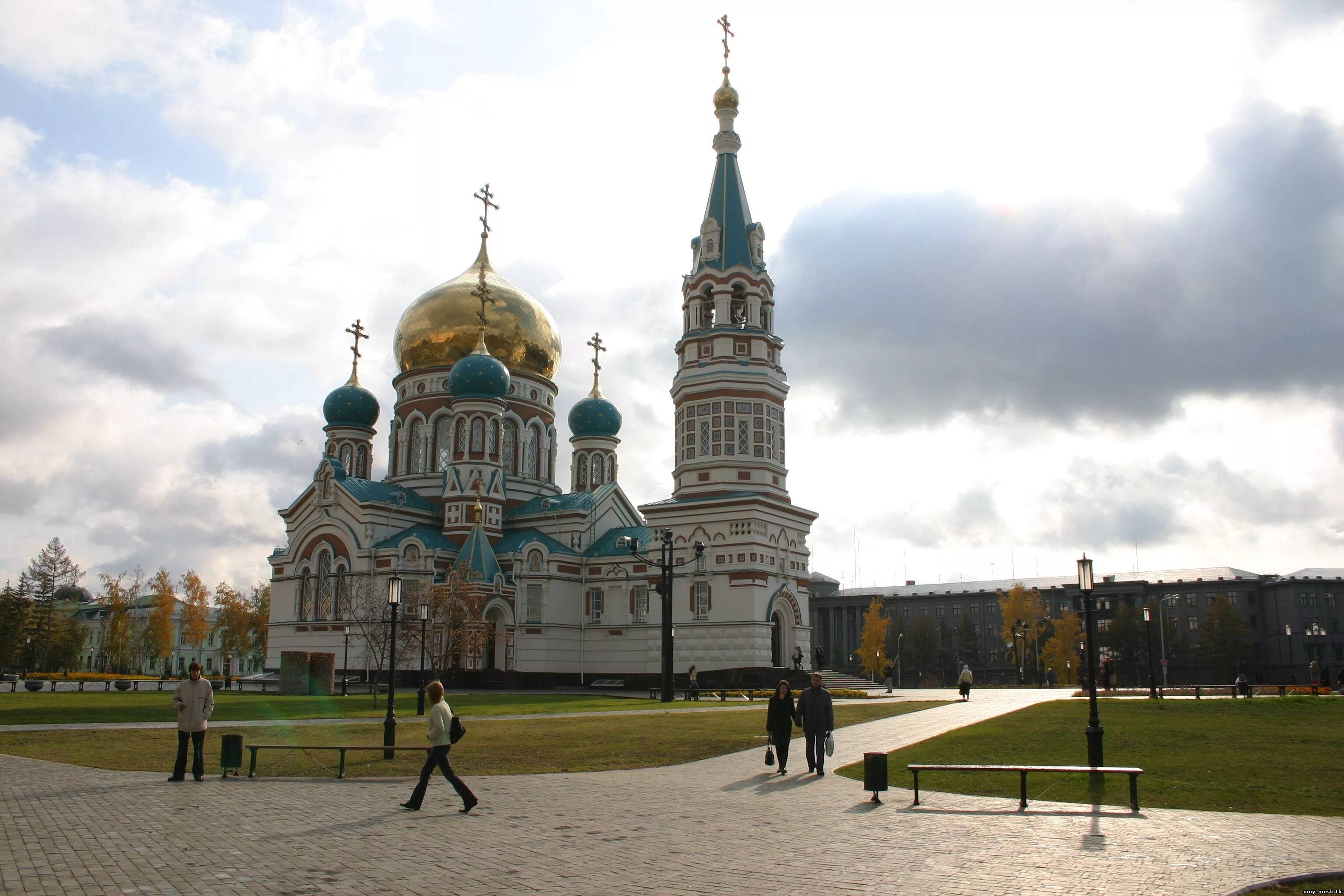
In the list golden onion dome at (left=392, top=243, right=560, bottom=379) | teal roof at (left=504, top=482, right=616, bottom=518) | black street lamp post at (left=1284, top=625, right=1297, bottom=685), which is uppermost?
golden onion dome at (left=392, top=243, right=560, bottom=379)

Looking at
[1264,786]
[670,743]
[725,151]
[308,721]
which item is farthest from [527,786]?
[725,151]

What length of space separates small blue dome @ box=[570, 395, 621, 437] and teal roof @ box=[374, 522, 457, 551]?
11.2 metres

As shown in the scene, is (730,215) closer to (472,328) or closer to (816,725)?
(472,328)

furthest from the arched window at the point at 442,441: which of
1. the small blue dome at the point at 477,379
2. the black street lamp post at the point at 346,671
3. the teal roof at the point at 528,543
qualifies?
the black street lamp post at the point at 346,671

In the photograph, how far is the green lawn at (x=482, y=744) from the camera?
16.1 metres

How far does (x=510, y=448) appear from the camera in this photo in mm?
56062

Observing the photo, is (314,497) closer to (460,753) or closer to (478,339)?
(478,339)

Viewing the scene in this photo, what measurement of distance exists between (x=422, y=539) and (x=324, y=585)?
247 inches

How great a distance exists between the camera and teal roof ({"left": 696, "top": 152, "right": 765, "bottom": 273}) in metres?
48.6

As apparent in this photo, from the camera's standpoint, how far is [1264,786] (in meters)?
13.2

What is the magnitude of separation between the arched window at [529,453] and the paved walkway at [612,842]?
138 feet

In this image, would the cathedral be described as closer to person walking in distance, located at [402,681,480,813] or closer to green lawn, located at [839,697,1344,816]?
green lawn, located at [839,697,1344,816]

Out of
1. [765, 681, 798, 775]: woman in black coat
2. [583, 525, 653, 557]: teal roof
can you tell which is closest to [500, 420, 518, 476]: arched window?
[583, 525, 653, 557]: teal roof

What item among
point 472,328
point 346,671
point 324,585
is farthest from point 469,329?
point 346,671
